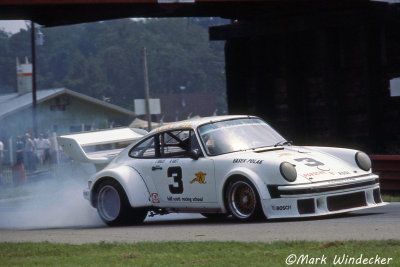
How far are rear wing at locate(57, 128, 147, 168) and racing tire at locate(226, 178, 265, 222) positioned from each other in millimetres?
2854

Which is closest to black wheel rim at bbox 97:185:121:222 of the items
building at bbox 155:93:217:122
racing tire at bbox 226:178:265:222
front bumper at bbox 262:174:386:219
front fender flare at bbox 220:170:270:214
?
racing tire at bbox 226:178:265:222

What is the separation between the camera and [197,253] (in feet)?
23.6

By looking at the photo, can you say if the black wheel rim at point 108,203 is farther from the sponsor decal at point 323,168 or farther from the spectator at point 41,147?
the spectator at point 41,147

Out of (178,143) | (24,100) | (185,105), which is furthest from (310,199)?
(185,105)

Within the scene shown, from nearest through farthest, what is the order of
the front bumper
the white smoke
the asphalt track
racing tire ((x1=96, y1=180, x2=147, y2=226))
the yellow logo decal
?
the asphalt track < the front bumper < the yellow logo decal < racing tire ((x1=96, y1=180, x2=147, y2=226)) < the white smoke

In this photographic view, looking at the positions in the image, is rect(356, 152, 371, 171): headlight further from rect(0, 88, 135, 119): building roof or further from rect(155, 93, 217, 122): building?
rect(155, 93, 217, 122): building

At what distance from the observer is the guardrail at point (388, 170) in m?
13.4

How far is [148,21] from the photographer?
125 m

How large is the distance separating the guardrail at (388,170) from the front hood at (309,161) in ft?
12.4

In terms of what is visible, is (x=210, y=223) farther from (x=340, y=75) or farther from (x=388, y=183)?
(x=340, y=75)

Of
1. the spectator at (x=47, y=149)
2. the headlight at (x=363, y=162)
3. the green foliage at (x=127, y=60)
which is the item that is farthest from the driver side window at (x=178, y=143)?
the green foliage at (x=127, y=60)

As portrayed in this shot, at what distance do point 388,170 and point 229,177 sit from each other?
482 cm

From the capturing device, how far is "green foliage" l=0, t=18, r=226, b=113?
3858 inches

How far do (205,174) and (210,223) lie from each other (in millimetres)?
683
